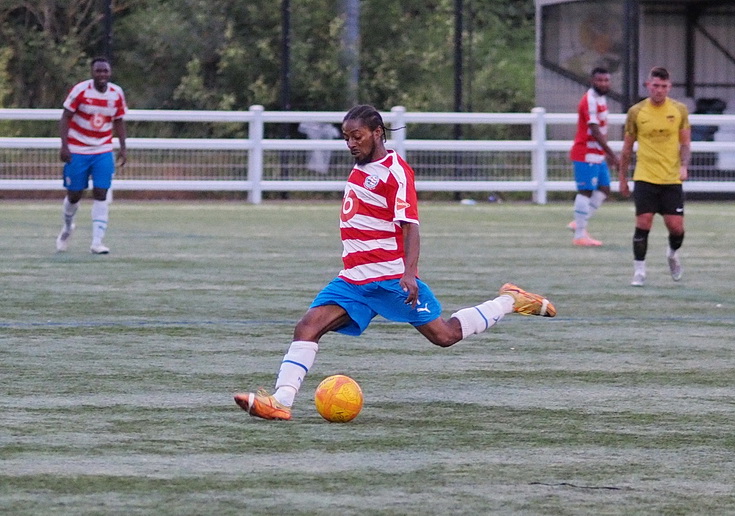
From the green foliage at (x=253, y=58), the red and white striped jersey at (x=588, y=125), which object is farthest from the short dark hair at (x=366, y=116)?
the green foliage at (x=253, y=58)

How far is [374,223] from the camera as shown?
7105mm

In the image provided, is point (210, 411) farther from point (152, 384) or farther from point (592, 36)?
point (592, 36)

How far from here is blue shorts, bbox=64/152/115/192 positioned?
15.1 meters

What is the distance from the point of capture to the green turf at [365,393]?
5.41m

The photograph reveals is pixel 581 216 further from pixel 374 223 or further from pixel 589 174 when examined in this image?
pixel 374 223

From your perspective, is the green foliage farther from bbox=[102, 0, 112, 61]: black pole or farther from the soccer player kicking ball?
the soccer player kicking ball

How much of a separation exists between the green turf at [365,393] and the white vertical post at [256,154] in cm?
866

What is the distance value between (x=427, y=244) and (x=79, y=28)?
16700 mm

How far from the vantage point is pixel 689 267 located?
14891 millimetres

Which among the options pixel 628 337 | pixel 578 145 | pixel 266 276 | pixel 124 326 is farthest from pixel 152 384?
pixel 578 145

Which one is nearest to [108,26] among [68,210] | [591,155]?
[68,210]

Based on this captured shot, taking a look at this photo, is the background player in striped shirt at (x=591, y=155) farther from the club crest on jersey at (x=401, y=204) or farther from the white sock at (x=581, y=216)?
the club crest on jersey at (x=401, y=204)

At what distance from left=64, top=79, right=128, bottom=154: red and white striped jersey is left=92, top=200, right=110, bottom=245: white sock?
54 cm

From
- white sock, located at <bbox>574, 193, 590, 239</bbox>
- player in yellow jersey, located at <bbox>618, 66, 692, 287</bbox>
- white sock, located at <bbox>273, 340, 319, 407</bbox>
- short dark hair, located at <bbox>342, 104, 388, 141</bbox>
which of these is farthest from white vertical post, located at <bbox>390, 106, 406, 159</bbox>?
white sock, located at <bbox>273, 340, 319, 407</bbox>
